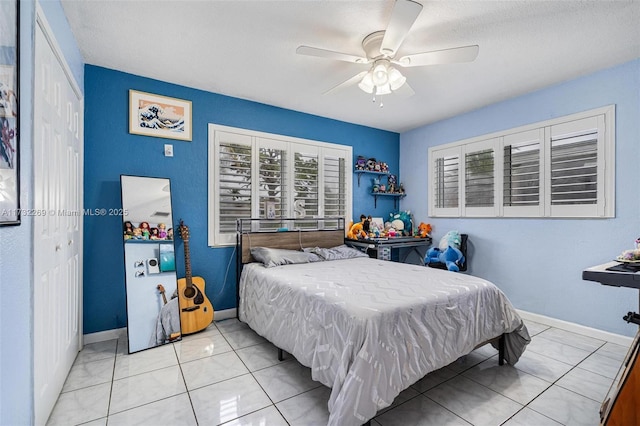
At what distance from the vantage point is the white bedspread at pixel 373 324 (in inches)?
60.2

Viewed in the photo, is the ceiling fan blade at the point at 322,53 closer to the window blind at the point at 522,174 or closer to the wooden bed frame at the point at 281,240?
the wooden bed frame at the point at 281,240

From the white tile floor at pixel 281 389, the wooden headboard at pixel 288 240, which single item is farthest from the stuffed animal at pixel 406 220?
the white tile floor at pixel 281 389

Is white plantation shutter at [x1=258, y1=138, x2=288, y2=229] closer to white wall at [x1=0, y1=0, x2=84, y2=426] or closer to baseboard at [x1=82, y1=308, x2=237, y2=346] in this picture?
baseboard at [x1=82, y1=308, x2=237, y2=346]

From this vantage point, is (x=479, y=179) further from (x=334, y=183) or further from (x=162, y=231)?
(x=162, y=231)

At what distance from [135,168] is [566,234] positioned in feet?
14.5

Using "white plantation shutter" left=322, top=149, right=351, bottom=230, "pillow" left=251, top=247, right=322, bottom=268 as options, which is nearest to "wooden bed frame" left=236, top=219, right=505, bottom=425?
"pillow" left=251, top=247, right=322, bottom=268

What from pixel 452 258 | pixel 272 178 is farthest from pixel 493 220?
pixel 272 178

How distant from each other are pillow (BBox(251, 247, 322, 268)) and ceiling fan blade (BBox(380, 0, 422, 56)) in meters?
2.06

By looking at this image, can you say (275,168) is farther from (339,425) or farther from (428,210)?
(339,425)

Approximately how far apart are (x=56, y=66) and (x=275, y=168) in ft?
7.26

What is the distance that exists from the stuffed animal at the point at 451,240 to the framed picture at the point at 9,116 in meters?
3.97

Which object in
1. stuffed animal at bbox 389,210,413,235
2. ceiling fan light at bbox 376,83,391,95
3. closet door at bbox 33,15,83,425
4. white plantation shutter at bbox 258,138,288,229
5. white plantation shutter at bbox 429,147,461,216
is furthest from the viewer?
stuffed animal at bbox 389,210,413,235

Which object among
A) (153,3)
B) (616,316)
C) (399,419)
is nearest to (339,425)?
(399,419)

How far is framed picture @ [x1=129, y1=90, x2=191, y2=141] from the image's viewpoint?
2.94 meters
